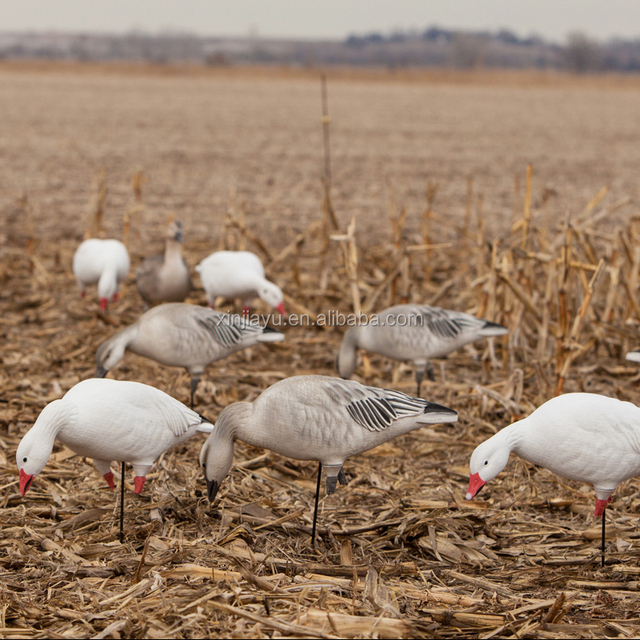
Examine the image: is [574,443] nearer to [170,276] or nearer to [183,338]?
[183,338]

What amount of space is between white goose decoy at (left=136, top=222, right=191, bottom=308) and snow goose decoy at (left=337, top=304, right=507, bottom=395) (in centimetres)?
273

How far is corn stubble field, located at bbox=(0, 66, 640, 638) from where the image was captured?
3775 millimetres

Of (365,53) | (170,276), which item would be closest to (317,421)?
(170,276)

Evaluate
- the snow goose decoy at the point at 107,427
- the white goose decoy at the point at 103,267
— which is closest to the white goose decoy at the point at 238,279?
the white goose decoy at the point at 103,267

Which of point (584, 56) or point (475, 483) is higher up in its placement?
point (584, 56)

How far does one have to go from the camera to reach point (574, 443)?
13.8 ft

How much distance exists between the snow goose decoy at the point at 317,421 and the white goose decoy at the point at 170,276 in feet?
13.8

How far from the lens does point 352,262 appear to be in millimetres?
7516

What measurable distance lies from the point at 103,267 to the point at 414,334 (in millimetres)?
4184

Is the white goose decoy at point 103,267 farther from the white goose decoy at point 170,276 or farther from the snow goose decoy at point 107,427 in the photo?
the snow goose decoy at point 107,427

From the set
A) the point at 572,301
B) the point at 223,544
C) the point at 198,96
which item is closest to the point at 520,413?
the point at 572,301

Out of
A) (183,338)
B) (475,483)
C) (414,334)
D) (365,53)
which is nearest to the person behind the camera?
(475,483)

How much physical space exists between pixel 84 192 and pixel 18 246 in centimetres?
509

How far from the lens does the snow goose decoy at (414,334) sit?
6.53 m
